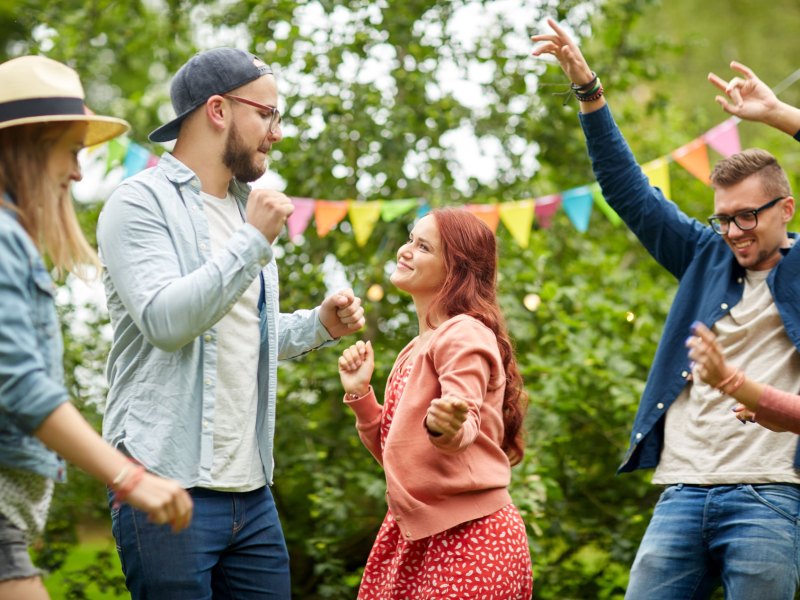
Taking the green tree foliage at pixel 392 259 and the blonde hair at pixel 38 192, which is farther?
the green tree foliage at pixel 392 259

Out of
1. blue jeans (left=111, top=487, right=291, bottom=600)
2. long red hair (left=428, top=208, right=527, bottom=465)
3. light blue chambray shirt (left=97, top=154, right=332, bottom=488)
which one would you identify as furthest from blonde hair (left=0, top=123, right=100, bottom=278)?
long red hair (left=428, top=208, right=527, bottom=465)

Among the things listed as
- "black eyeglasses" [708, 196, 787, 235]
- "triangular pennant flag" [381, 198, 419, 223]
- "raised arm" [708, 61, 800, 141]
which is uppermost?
"raised arm" [708, 61, 800, 141]

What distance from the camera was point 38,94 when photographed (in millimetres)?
2020

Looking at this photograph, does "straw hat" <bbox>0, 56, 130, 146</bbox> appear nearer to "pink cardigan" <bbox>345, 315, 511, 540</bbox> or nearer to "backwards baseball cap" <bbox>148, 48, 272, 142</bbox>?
"backwards baseball cap" <bbox>148, 48, 272, 142</bbox>

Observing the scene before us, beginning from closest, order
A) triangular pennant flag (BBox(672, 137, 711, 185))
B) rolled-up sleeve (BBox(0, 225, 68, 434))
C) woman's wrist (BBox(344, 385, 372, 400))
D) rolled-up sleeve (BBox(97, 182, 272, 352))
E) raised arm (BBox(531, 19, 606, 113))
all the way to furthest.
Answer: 1. rolled-up sleeve (BBox(0, 225, 68, 434))
2. rolled-up sleeve (BBox(97, 182, 272, 352))
3. woman's wrist (BBox(344, 385, 372, 400))
4. raised arm (BBox(531, 19, 606, 113))
5. triangular pennant flag (BBox(672, 137, 711, 185))

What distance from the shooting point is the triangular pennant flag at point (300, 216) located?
4879 mm

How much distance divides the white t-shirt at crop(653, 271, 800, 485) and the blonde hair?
6.08ft

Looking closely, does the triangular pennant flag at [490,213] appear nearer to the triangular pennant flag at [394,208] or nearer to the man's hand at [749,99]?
the triangular pennant flag at [394,208]

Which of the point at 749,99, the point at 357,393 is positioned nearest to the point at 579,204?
the point at 749,99

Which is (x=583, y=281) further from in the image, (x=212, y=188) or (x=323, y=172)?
(x=212, y=188)

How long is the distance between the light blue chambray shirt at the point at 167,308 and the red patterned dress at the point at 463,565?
1.82 ft

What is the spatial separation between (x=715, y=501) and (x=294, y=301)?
8.89 ft

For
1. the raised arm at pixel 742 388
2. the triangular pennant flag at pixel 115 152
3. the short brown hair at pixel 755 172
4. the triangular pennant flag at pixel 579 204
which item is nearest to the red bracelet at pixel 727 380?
the raised arm at pixel 742 388

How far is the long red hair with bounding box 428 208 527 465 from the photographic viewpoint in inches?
111
